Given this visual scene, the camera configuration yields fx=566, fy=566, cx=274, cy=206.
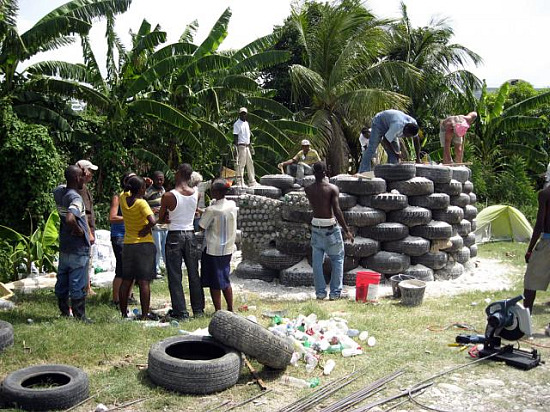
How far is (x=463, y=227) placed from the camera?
1103cm

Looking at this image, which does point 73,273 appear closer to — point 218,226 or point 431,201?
point 218,226

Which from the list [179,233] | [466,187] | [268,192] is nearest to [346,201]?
[268,192]

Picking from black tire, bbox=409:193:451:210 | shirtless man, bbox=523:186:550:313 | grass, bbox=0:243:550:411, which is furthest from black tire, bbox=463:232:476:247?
shirtless man, bbox=523:186:550:313

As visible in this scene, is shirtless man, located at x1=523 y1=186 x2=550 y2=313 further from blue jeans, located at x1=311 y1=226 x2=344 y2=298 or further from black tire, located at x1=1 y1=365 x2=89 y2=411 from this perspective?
black tire, located at x1=1 y1=365 x2=89 y2=411

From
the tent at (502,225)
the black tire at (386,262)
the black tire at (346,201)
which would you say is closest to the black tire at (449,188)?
the black tire at (386,262)

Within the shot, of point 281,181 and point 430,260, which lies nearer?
point 430,260

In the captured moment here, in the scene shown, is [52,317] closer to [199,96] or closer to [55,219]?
[55,219]

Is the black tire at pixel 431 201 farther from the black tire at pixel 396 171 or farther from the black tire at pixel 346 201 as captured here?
the black tire at pixel 346 201

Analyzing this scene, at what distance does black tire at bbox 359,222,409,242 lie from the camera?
30.6ft

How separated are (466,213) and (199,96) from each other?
8513 mm

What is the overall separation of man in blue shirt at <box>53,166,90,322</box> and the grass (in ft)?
1.19

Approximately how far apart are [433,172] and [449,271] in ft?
5.88

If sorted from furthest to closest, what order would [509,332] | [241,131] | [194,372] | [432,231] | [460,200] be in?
[241,131] → [460,200] → [432,231] → [509,332] → [194,372]

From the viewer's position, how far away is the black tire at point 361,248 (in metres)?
9.19
